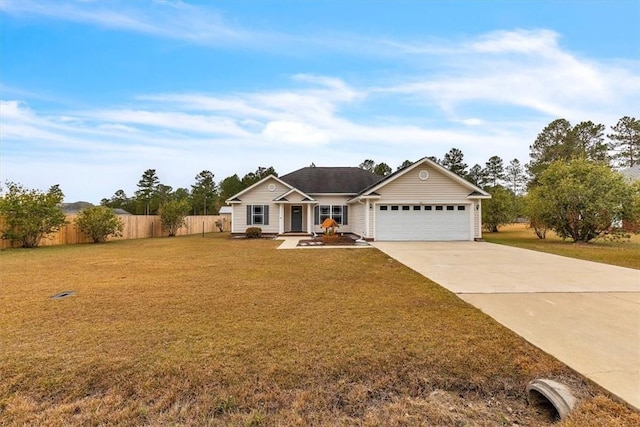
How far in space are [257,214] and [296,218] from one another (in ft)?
9.05

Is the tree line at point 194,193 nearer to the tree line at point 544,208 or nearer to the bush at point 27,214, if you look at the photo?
the tree line at point 544,208

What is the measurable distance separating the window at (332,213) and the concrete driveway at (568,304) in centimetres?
1286

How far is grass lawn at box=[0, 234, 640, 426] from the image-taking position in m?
2.54

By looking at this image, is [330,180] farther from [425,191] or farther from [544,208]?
[544,208]

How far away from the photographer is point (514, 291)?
6137 millimetres

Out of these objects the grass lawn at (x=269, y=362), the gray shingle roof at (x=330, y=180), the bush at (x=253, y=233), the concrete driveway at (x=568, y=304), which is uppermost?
the gray shingle roof at (x=330, y=180)

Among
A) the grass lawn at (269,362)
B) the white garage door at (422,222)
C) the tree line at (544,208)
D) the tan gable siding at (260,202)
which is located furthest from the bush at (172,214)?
the grass lawn at (269,362)

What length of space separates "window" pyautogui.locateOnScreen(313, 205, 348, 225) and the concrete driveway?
42.2 feet

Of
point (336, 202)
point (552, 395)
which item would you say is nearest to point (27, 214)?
point (336, 202)

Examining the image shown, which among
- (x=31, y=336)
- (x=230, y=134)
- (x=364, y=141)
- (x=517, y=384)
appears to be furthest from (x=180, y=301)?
(x=364, y=141)

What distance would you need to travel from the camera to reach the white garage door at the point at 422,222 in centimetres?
1734

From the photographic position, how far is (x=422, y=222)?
17.4m

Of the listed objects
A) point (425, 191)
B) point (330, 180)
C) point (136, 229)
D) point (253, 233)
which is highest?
point (330, 180)

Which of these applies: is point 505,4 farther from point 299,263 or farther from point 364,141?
point 364,141
